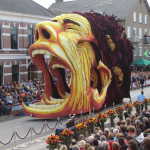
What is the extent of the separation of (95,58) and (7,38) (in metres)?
10.0

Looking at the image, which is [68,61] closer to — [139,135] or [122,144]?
[139,135]

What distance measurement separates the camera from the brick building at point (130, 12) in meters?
46.2

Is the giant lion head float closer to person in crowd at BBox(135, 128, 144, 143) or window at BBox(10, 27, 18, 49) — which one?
person in crowd at BBox(135, 128, 144, 143)

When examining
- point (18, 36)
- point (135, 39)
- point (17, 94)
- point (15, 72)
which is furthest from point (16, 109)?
point (135, 39)

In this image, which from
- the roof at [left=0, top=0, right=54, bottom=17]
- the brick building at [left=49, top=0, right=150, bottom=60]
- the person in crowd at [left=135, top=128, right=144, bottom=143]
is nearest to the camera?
the person in crowd at [left=135, top=128, right=144, bottom=143]

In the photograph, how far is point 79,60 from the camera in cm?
1778

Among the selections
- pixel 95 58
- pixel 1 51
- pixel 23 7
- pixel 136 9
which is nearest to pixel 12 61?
pixel 1 51

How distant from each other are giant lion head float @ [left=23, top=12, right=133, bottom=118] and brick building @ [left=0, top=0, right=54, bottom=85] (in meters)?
8.11

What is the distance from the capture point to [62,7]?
53.6m

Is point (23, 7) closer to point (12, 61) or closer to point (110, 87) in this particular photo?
point (12, 61)

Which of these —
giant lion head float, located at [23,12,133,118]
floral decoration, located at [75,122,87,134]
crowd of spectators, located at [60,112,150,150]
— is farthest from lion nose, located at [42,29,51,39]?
crowd of spectators, located at [60,112,150,150]

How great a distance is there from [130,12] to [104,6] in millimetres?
4856

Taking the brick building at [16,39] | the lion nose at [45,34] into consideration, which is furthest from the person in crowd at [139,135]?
the brick building at [16,39]

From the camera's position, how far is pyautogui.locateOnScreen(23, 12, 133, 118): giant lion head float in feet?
56.5
